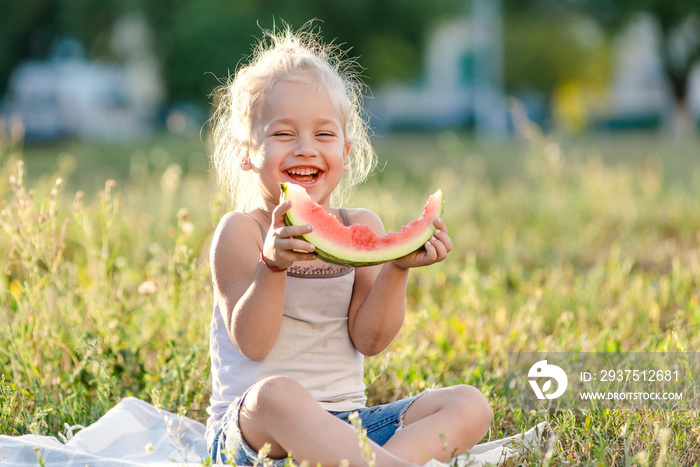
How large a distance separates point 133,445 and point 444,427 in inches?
43.5

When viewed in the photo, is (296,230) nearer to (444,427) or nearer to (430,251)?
(430,251)

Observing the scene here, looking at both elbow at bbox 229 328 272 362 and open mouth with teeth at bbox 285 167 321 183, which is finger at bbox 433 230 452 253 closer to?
open mouth with teeth at bbox 285 167 321 183

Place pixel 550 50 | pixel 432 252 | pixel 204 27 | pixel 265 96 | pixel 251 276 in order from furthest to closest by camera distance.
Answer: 1. pixel 550 50
2. pixel 204 27
3. pixel 265 96
4. pixel 251 276
5. pixel 432 252

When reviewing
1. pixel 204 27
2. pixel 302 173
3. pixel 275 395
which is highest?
pixel 204 27

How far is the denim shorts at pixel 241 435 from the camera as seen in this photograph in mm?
2312

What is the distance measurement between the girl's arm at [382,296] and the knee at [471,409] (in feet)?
0.92

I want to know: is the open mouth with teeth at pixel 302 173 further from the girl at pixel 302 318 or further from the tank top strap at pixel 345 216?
the tank top strap at pixel 345 216

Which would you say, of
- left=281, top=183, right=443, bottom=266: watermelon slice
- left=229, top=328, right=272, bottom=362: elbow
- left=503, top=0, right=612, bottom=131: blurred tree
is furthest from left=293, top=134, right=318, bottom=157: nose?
left=503, top=0, right=612, bottom=131: blurred tree

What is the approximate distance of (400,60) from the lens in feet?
68.3

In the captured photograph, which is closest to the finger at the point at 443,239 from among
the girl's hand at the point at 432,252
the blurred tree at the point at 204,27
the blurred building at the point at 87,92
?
the girl's hand at the point at 432,252

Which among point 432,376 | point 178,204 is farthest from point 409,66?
point 432,376

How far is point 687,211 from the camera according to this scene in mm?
6297

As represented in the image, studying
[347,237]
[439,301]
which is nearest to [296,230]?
[347,237]

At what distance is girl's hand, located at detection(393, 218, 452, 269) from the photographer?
7.57ft
